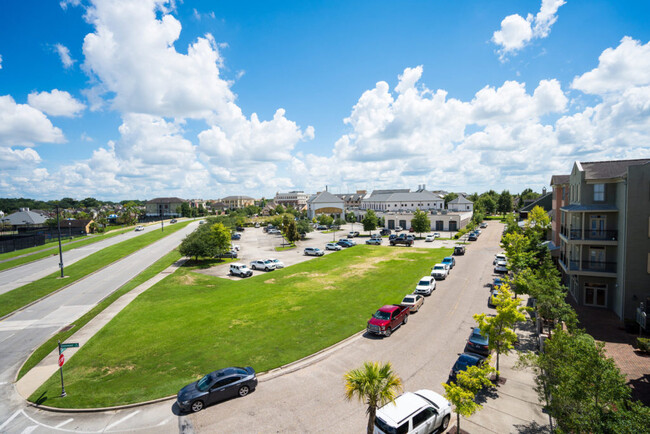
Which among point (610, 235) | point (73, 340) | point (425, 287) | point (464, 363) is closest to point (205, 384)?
point (464, 363)

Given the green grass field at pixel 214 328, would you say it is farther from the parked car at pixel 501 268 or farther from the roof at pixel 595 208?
the roof at pixel 595 208

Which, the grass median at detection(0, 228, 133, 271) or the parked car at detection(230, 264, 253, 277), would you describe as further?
the grass median at detection(0, 228, 133, 271)

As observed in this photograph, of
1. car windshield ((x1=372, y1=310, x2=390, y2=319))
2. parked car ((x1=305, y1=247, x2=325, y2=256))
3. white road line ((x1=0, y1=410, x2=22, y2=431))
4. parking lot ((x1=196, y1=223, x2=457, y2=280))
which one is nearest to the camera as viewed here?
white road line ((x1=0, y1=410, x2=22, y2=431))

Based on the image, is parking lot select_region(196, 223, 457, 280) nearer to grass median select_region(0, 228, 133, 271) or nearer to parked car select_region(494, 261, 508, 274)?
parked car select_region(494, 261, 508, 274)

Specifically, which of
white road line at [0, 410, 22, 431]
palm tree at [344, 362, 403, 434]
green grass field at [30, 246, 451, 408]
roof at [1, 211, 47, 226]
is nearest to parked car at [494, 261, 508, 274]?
green grass field at [30, 246, 451, 408]

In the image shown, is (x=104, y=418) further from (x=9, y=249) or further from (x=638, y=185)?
(x=9, y=249)

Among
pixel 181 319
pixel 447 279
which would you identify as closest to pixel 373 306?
pixel 447 279
